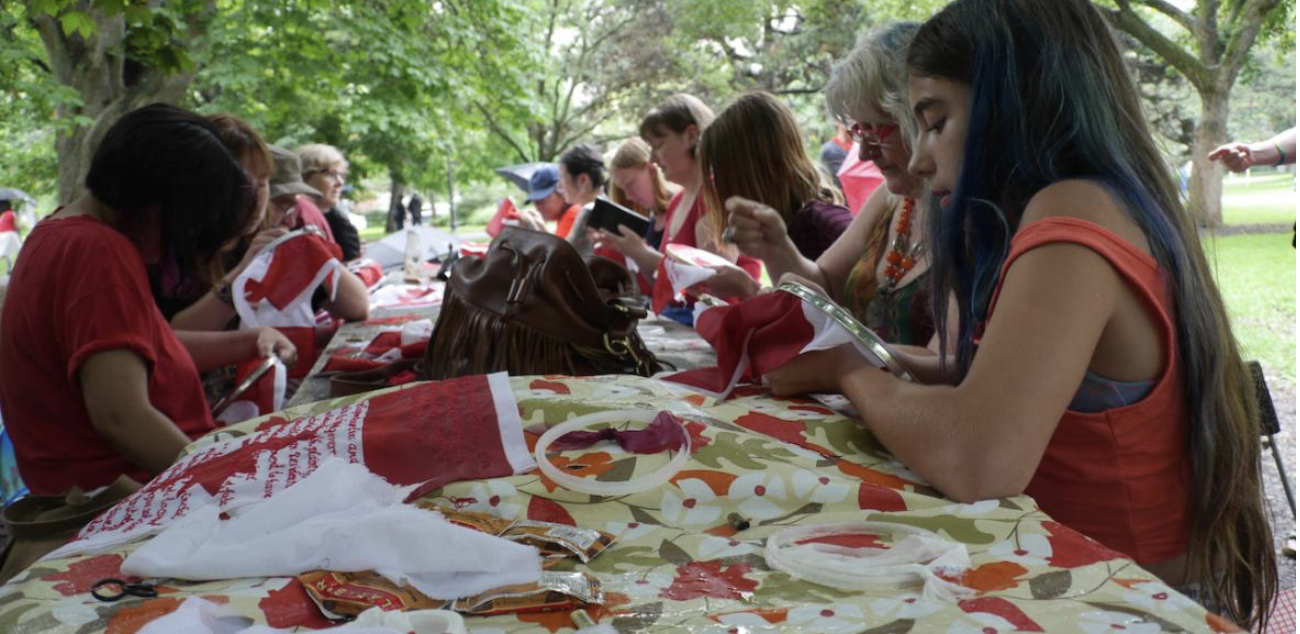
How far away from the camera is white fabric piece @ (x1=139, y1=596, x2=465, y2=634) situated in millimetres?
893

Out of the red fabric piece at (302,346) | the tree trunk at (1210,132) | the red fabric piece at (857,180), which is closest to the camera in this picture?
the red fabric piece at (302,346)

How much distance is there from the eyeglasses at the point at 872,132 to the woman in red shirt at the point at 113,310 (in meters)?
1.53

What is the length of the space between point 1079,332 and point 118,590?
118cm

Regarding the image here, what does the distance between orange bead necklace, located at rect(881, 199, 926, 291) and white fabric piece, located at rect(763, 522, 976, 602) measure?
1356 millimetres

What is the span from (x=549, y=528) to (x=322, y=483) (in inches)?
12.0

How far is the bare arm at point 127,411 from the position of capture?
7.13ft

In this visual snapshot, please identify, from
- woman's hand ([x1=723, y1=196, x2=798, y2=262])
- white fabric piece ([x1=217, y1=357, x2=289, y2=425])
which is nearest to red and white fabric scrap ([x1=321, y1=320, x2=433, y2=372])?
white fabric piece ([x1=217, y1=357, x2=289, y2=425])

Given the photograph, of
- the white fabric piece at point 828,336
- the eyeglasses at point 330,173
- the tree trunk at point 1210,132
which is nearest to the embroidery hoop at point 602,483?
the white fabric piece at point 828,336

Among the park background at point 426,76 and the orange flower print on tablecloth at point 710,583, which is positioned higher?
the park background at point 426,76

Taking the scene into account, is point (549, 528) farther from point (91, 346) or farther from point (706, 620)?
point (91, 346)

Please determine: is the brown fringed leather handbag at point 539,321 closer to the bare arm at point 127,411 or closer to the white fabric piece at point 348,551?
the bare arm at point 127,411

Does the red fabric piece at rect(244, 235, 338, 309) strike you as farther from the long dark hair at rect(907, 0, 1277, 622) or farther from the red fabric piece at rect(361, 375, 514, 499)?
the long dark hair at rect(907, 0, 1277, 622)

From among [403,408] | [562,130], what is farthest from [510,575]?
[562,130]

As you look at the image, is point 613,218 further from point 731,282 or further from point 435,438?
point 435,438
